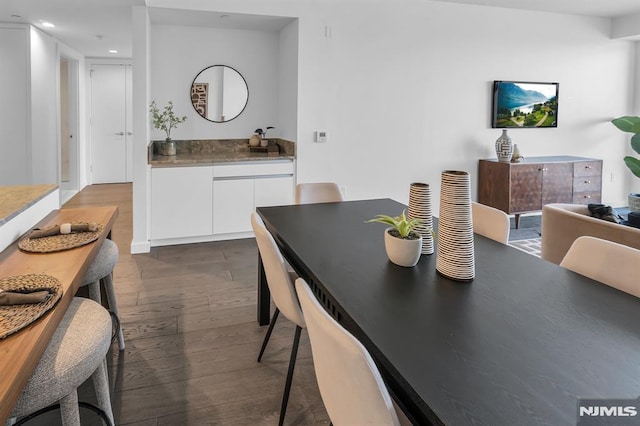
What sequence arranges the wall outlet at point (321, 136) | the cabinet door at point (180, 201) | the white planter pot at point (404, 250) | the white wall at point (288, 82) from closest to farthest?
the white planter pot at point (404, 250) → the cabinet door at point (180, 201) → the white wall at point (288, 82) → the wall outlet at point (321, 136)

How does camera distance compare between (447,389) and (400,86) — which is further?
(400,86)

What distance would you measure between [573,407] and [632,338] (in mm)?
423

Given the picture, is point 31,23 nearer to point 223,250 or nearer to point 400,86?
point 223,250

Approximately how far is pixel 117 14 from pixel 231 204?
7.65 feet

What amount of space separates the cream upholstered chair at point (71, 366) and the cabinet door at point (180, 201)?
297cm

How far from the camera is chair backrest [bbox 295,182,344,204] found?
10.6 feet

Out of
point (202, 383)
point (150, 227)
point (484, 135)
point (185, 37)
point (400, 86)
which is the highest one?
point (185, 37)

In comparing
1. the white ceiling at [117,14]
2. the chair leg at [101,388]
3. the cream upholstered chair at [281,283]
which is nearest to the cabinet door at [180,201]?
the white ceiling at [117,14]

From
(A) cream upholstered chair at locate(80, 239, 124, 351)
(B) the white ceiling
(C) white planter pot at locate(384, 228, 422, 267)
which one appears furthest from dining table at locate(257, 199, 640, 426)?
(B) the white ceiling

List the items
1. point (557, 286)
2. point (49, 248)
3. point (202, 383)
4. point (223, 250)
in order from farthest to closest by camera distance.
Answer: point (223, 250) → point (202, 383) → point (49, 248) → point (557, 286)

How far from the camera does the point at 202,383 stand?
2.22 metres

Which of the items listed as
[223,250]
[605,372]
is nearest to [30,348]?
[605,372]

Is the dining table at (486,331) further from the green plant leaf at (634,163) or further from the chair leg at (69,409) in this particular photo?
the green plant leaf at (634,163)

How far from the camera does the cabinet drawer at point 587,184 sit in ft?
18.3
